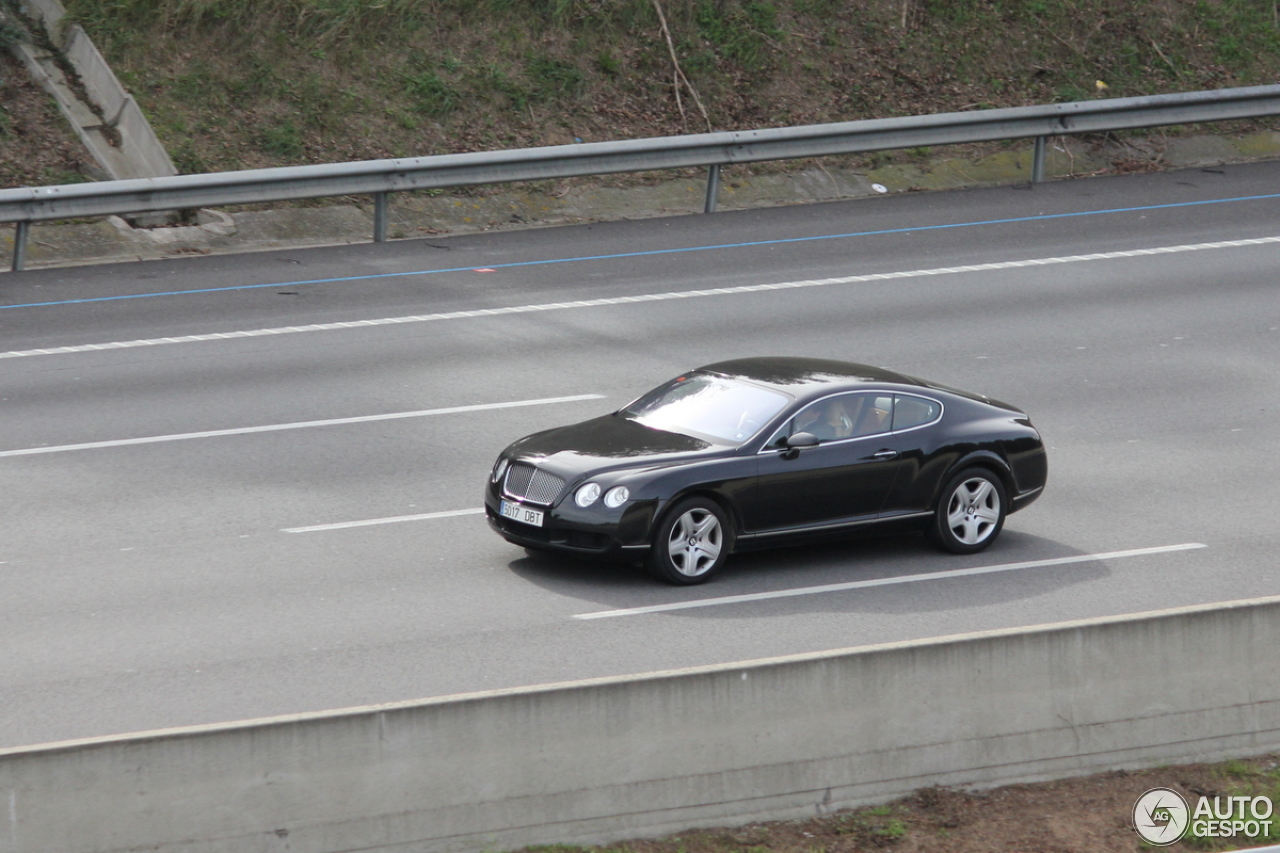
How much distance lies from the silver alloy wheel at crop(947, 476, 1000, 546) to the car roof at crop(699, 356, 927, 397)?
83 centimetres

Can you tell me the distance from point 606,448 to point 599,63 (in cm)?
1572

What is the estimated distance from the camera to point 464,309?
60.5 ft

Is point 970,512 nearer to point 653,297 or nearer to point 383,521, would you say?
point 383,521

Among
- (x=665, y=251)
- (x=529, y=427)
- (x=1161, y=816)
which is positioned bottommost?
(x=1161, y=816)

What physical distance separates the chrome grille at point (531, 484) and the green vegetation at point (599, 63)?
12664 mm

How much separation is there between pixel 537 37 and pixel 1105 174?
28.4 ft

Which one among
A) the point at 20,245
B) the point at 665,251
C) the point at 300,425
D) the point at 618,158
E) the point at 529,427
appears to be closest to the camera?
the point at 529,427

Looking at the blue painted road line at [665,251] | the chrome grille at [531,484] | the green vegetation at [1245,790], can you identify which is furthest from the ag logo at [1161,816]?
the blue painted road line at [665,251]

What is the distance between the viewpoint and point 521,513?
1159cm

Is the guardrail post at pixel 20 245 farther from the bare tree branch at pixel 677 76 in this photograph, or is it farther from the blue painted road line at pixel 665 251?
the bare tree branch at pixel 677 76

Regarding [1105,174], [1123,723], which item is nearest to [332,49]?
[1105,174]

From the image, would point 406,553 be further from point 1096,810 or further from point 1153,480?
point 1153,480

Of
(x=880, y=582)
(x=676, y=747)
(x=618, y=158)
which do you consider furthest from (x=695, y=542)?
(x=618, y=158)

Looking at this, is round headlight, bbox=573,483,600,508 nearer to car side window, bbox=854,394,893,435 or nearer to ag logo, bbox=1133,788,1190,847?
car side window, bbox=854,394,893,435
